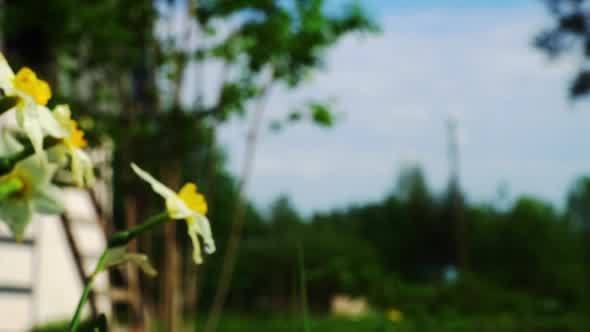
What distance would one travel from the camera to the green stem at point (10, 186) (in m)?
0.68

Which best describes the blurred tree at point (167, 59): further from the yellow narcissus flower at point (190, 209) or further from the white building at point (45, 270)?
the yellow narcissus flower at point (190, 209)

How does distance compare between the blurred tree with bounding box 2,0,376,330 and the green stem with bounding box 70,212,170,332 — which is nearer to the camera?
the green stem with bounding box 70,212,170,332

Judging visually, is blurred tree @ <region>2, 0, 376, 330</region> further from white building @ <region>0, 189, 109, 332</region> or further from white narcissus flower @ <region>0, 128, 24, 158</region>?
white narcissus flower @ <region>0, 128, 24, 158</region>

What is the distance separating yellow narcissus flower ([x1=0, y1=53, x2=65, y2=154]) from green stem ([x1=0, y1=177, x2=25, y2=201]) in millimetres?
48

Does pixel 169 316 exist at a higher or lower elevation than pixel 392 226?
lower

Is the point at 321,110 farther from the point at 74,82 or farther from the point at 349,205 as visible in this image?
the point at 349,205

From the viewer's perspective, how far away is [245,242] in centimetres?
1427

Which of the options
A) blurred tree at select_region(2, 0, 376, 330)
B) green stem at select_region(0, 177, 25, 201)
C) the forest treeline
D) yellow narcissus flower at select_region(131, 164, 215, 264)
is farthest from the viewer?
the forest treeline

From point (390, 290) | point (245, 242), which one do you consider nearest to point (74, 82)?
point (390, 290)

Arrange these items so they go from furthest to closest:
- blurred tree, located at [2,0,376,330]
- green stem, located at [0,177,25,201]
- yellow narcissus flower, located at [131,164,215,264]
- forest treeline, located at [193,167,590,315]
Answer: forest treeline, located at [193,167,590,315]
blurred tree, located at [2,0,376,330]
yellow narcissus flower, located at [131,164,215,264]
green stem, located at [0,177,25,201]

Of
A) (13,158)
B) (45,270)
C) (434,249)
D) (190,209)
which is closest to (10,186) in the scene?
(13,158)

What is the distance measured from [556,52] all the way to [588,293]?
172 inches

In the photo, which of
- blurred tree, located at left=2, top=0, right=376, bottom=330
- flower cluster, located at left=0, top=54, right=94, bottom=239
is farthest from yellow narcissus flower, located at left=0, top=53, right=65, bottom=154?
blurred tree, located at left=2, top=0, right=376, bottom=330

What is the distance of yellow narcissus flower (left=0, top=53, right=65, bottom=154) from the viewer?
0.74 m
